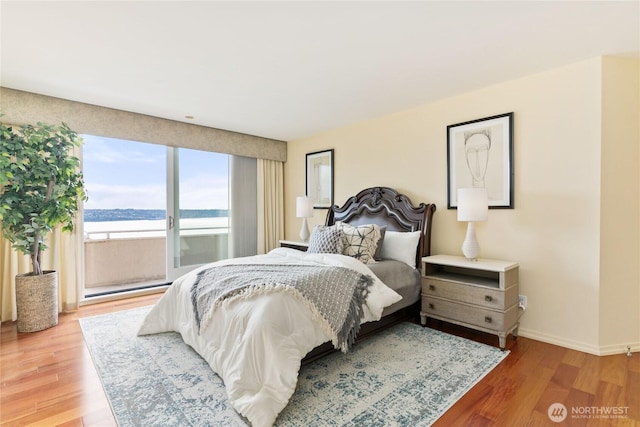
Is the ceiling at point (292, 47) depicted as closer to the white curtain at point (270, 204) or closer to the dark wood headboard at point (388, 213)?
the dark wood headboard at point (388, 213)

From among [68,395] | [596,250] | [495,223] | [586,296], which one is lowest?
[68,395]

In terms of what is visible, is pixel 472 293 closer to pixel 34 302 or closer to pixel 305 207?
pixel 305 207

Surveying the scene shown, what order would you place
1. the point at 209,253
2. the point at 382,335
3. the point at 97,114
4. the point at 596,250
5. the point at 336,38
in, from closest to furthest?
the point at 336,38 < the point at 596,250 < the point at 382,335 < the point at 97,114 < the point at 209,253

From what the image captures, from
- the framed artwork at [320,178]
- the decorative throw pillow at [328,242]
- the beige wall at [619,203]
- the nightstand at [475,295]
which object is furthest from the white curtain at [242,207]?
the beige wall at [619,203]

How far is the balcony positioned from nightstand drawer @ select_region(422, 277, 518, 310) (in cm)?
323

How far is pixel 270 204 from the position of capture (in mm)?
5141

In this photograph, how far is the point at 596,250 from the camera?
2.39 m

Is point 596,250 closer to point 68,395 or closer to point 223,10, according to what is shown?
point 223,10

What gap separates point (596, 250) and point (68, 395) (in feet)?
12.8

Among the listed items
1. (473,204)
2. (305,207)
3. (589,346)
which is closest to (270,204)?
(305,207)

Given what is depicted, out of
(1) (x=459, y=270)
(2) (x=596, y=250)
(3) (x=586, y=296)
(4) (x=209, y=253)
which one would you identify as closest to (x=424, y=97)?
(1) (x=459, y=270)

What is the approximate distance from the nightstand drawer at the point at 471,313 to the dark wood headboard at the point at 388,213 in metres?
0.48

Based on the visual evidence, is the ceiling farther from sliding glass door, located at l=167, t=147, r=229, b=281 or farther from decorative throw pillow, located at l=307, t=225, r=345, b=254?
decorative throw pillow, located at l=307, t=225, r=345, b=254

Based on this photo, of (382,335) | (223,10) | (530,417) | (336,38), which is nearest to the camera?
(530,417)
